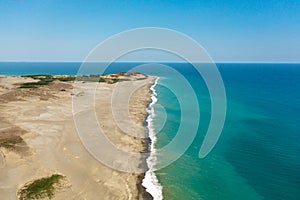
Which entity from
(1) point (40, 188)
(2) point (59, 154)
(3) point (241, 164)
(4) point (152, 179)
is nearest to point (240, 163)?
(3) point (241, 164)

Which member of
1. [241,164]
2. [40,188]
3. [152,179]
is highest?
[241,164]

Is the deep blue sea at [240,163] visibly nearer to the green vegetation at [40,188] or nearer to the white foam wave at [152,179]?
the white foam wave at [152,179]

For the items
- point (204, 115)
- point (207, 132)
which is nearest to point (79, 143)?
point (207, 132)

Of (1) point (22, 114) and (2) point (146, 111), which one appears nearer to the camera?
(1) point (22, 114)

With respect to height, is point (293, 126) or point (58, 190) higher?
point (293, 126)

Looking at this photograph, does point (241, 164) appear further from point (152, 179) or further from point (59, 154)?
point (59, 154)

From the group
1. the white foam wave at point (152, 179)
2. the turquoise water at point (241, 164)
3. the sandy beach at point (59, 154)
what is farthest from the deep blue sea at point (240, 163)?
the sandy beach at point (59, 154)

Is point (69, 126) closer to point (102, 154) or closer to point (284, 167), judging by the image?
point (102, 154)
